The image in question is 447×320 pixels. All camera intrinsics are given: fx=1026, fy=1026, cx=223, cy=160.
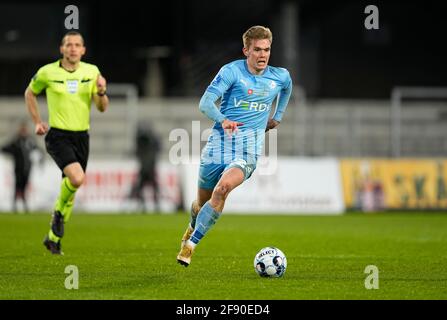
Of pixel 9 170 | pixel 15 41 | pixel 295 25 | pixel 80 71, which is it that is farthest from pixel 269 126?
pixel 15 41

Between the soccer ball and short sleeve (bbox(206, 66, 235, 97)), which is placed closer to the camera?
the soccer ball

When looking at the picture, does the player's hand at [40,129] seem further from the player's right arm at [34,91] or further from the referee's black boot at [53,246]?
the referee's black boot at [53,246]

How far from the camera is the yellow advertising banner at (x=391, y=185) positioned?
86.3 feet

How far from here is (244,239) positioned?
53.5 feet

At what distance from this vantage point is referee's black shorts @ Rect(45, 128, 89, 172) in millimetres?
13086

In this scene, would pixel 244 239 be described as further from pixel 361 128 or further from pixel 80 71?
pixel 361 128

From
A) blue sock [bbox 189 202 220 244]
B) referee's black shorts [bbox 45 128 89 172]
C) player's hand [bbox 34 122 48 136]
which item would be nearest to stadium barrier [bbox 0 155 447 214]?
referee's black shorts [bbox 45 128 89 172]

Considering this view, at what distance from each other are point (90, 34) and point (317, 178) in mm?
11722

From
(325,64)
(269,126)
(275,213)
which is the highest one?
(325,64)

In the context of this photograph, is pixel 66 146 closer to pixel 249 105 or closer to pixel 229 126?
pixel 249 105

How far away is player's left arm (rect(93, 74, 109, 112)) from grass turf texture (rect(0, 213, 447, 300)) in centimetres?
195

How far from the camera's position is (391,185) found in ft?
86.7

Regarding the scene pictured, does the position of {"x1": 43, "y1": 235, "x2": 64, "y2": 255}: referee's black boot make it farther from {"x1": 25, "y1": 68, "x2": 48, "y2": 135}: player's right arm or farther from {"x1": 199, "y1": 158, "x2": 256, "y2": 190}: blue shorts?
{"x1": 199, "y1": 158, "x2": 256, "y2": 190}: blue shorts

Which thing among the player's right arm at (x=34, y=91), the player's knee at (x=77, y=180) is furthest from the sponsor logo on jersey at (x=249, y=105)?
the player's right arm at (x=34, y=91)
